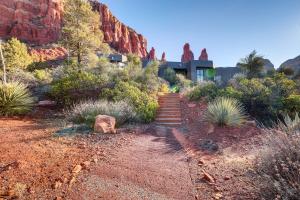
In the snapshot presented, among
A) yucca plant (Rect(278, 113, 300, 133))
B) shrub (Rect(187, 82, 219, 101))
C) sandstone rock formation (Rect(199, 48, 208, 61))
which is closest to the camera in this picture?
yucca plant (Rect(278, 113, 300, 133))

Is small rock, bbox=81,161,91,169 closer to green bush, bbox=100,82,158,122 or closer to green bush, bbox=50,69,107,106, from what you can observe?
green bush, bbox=100,82,158,122

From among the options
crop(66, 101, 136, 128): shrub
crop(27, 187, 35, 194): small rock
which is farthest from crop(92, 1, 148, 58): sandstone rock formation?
crop(27, 187, 35, 194): small rock

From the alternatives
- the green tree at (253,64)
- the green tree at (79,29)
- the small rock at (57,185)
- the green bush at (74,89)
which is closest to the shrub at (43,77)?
the green tree at (79,29)

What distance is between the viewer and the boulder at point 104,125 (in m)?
5.90

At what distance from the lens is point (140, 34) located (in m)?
96.1

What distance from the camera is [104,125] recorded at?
19.6ft

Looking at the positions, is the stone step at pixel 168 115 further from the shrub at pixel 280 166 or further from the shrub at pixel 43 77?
the shrub at pixel 43 77

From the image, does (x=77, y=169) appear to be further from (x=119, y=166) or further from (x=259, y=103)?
(x=259, y=103)

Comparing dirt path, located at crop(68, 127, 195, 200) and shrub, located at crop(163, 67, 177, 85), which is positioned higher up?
shrub, located at crop(163, 67, 177, 85)

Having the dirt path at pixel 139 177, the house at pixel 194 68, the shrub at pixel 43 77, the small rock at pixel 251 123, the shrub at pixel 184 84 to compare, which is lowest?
the dirt path at pixel 139 177

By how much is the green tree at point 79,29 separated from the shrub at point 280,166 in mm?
14622

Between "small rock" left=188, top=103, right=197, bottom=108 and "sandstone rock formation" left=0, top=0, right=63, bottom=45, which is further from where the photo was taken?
"sandstone rock formation" left=0, top=0, right=63, bottom=45

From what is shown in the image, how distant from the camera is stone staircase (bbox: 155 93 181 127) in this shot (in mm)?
9468

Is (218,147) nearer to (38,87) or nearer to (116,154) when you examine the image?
(116,154)
